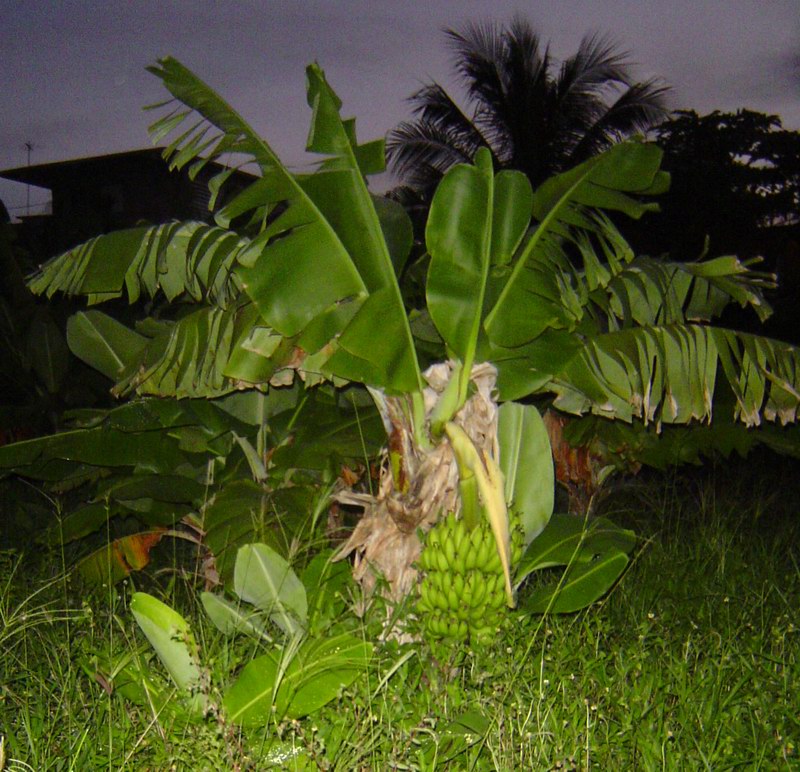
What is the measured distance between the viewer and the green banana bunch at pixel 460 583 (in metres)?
3.04

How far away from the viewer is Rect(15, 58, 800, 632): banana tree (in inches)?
121

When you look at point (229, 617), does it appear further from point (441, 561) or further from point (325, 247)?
point (325, 247)

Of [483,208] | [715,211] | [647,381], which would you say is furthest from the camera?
[715,211]

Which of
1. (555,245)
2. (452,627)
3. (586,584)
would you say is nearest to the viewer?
(452,627)

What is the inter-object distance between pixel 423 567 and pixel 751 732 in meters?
1.18

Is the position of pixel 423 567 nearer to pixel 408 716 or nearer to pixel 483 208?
pixel 408 716

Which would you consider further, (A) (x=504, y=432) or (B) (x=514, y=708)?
(A) (x=504, y=432)

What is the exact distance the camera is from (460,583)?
119 inches

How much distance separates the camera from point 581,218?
334 cm

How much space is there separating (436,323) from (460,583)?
0.90 m

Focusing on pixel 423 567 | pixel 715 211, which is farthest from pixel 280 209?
pixel 715 211

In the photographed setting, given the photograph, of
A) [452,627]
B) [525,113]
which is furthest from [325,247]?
[525,113]

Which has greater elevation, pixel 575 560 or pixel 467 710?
pixel 575 560

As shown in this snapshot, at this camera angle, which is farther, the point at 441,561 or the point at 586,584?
the point at 586,584
